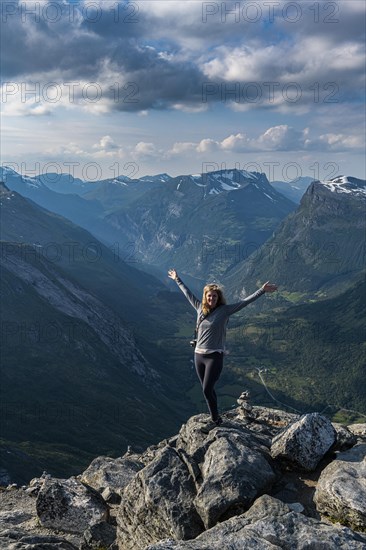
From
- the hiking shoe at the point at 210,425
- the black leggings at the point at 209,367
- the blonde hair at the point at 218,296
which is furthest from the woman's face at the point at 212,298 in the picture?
the hiking shoe at the point at 210,425

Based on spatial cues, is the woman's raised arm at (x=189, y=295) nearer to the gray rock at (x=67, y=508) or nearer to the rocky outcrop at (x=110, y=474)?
the gray rock at (x=67, y=508)

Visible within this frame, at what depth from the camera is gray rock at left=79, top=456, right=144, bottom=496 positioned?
118ft

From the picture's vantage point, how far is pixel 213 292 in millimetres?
22750

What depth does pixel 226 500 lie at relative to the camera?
19.7 m

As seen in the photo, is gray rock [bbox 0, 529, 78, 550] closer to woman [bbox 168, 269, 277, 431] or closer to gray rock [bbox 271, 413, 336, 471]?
woman [bbox 168, 269, 277, 431]

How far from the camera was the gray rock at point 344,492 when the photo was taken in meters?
18.7

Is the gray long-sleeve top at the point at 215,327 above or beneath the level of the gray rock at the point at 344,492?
above

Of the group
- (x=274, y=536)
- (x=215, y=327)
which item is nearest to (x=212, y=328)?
(x=215, y=327)

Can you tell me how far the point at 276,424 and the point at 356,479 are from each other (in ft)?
46.8

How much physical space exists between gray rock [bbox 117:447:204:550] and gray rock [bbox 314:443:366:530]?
535 centimetres

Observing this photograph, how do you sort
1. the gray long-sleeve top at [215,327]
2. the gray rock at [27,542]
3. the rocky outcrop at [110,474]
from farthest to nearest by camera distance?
the rocky outcrop at [110,474]
the gray long-sleeve top at [215,327]
the gray rock at [27,542]

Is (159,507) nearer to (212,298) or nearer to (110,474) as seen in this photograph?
(212,298)

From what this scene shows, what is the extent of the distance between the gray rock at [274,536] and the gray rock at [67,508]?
33.3ft

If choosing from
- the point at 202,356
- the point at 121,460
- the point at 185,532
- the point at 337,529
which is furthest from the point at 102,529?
the point at 121,460
